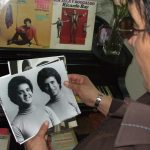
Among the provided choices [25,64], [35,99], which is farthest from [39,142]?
[25,64]

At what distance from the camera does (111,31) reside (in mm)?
1544

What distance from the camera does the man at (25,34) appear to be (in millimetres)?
1394

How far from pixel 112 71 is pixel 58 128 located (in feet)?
1.31

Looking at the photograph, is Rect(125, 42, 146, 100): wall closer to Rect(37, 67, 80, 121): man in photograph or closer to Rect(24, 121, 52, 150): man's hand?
Rect(37, 67, 80, 121): man in photograph

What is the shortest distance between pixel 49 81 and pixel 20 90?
0.42ft

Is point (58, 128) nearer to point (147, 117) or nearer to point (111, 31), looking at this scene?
point (111, 31)

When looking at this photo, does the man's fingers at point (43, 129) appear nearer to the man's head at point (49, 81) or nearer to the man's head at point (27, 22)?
the man's head at point (49, 81)

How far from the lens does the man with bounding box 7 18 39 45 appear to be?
139 centimetres

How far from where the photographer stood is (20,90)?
1.31m

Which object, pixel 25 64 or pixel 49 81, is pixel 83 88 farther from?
pixel 25 64

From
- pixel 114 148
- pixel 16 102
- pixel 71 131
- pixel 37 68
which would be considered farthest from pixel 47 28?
pixel 114 148

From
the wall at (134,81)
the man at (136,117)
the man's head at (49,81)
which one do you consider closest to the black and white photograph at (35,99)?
the man's head at (49,81)

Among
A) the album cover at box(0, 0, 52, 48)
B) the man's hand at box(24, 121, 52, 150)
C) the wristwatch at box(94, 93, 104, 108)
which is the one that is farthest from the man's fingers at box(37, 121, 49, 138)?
A: the album cover at box(0, 0, 52, 48)

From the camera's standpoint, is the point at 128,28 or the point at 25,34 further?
the point at 25,34
